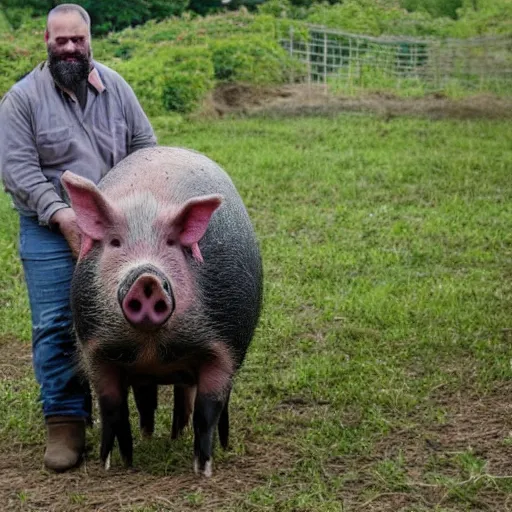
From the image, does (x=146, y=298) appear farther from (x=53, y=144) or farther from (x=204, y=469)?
(x=53, y=144)

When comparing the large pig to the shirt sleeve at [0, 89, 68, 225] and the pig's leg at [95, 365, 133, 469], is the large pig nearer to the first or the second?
the pig's leg at [95, 365, 133, 469]

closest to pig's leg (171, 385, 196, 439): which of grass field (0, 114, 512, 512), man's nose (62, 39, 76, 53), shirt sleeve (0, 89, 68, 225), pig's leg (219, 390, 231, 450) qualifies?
grass field (0, 114, 512, 512)

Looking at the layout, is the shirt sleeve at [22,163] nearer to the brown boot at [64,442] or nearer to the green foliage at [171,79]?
the brown boot at [64,442]

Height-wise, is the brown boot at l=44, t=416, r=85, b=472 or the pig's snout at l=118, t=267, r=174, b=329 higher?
the pig's snout at l=118, t=267, r=174, b=329

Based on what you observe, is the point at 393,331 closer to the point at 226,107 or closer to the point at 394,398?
the point at 394,398

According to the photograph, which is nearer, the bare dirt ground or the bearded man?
the bare dirt ground

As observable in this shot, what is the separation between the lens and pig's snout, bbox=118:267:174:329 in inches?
132

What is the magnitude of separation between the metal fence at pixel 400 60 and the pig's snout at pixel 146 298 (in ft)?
47.4

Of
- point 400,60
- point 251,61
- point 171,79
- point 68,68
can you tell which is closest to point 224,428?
point 68,68

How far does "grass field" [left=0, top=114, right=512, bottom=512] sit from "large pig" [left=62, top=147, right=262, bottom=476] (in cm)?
37

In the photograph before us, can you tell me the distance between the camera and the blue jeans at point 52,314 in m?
4.52

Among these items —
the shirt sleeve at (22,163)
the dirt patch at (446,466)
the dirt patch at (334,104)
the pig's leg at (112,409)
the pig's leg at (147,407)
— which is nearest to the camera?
the dirt patch at (446,466)

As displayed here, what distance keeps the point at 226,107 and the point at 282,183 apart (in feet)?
17.6

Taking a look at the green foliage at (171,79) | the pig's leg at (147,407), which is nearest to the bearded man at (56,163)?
the pig's leg at (147,407)
